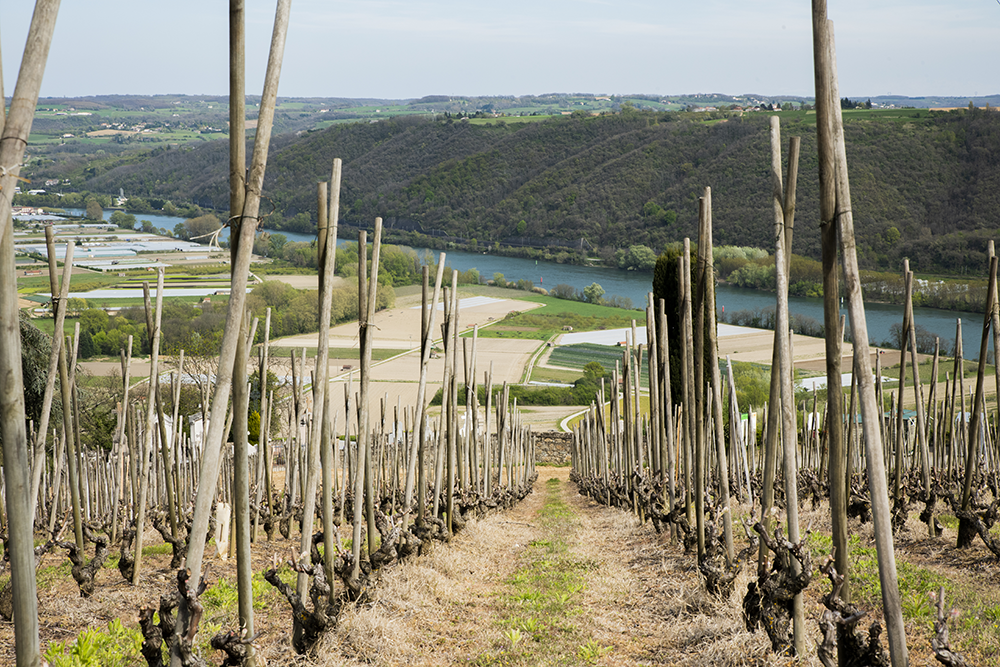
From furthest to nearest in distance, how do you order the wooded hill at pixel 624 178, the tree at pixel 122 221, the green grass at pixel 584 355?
the tree at pixel 122 221 → the wooded hill at pixel 624 178 → the green grass at pixel 584 355

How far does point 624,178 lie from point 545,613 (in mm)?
76771

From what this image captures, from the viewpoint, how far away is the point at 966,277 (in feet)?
150

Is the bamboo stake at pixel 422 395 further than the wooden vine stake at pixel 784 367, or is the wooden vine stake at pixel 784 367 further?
the bamboo stake at pixel 422 395

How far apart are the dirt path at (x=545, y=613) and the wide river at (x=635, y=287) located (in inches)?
1578

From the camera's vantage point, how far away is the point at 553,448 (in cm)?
2630

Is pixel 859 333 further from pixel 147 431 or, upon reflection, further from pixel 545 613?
pixel 147 431

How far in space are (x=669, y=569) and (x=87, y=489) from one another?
6565mm

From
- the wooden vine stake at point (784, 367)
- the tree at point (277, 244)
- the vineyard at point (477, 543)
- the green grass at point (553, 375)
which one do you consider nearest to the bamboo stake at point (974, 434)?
the vineyard at point (477, 543)

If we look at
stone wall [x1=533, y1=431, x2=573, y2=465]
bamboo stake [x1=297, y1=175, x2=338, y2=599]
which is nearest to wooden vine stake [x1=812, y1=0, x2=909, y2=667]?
bamboo stake [x1=297, y1=175, x2=338, y2=599]

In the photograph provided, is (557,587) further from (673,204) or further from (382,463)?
(673,204)

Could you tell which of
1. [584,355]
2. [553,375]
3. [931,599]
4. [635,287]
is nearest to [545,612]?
[931,599]

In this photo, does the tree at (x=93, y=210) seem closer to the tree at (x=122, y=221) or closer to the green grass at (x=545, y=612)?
the tree at (x=122, y=221)

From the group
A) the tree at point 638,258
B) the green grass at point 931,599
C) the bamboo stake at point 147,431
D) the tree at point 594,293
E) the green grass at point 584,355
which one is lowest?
the green grass at point 584,355

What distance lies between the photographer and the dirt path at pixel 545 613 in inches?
162
